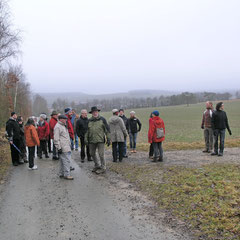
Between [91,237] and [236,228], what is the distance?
2403mm

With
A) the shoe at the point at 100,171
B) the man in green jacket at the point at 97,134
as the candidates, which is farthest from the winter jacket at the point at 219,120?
the shoe at the point at 100,171

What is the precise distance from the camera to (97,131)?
24.1 feet

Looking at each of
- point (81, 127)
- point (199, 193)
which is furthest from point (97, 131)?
point (199, 193)

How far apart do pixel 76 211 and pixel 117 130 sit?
4338mm

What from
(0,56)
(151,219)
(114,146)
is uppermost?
(0,56)

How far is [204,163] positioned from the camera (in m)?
7.97

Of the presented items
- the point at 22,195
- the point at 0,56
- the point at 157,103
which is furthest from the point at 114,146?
the point at 157,103

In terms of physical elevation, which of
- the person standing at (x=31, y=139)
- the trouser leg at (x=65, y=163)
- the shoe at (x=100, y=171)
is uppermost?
the person standing at (x=31, y=139)

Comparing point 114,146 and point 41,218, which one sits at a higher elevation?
point 114,146

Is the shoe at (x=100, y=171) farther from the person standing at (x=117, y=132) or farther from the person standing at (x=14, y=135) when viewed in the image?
the person standing at (x=14, y=135)

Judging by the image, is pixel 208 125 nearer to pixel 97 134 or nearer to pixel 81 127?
pixel 97 134

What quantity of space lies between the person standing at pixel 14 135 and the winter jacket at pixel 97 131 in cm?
348

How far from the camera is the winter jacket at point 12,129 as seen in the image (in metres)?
8.87

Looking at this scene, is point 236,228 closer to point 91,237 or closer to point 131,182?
point 91,237
